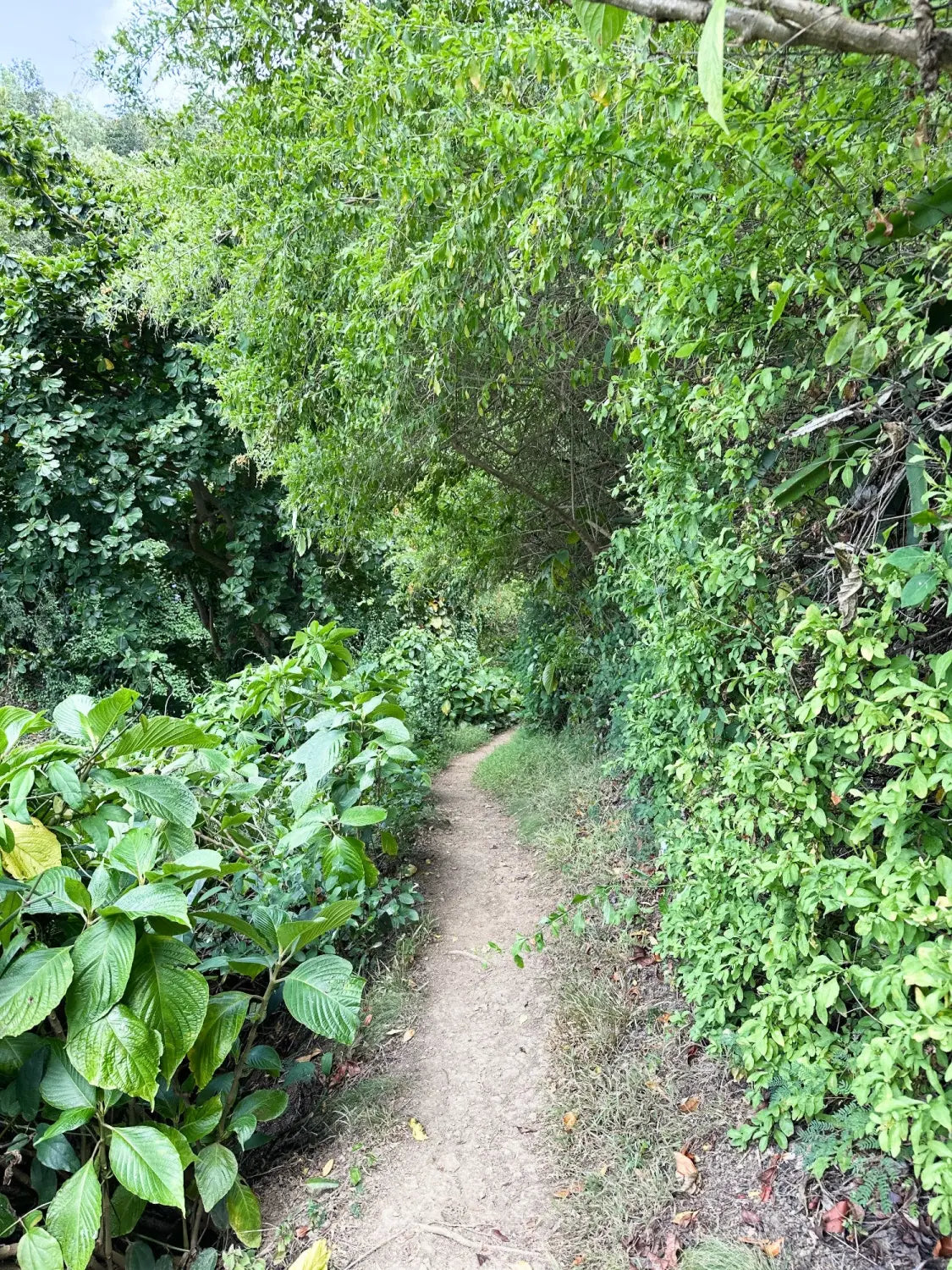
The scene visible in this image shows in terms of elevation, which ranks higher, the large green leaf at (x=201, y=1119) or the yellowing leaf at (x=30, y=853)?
the yellowing leaf at (x=30, y=853)

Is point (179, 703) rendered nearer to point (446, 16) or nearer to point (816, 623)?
point (446, 16)

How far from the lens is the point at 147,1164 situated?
1.89 m

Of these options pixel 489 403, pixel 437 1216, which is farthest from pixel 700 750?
pixel 489 403

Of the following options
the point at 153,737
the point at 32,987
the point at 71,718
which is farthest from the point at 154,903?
the point at 71,718

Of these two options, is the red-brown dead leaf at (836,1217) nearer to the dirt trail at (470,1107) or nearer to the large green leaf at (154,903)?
the dirt trail at (470,1107)

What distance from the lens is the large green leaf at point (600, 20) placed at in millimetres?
626

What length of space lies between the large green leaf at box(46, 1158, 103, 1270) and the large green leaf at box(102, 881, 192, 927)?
682mm

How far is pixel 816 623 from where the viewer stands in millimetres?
1839

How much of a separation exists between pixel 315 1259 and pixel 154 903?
113 cm

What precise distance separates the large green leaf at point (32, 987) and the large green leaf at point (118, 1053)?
126mm

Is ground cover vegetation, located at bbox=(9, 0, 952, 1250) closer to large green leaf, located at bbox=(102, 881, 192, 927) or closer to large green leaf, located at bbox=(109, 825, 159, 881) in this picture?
large green leaf, located at bbox=(102, 881, 192, 927)

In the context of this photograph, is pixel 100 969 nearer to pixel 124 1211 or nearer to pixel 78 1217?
pixel 78 1217

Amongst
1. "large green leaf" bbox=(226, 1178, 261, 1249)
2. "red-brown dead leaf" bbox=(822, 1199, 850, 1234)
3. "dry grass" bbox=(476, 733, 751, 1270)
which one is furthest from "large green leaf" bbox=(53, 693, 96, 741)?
"red-brown dead leaf" bbox=(822, 1199, 850, 1234)

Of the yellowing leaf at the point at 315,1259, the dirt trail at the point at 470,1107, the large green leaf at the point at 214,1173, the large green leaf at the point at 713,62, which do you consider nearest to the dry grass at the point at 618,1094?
the dirt trail at the point at 470,1107
